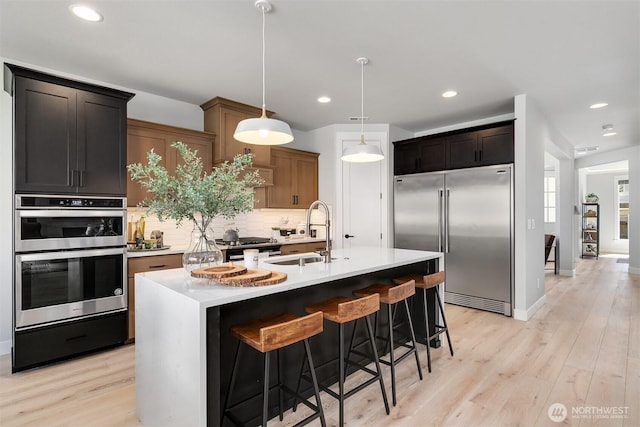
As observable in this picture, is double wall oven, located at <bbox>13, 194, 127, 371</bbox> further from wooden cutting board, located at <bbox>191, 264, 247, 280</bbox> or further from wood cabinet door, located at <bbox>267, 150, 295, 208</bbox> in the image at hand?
wood cabinet door, located at <bbox>267, 150, 295, 208</bbox>

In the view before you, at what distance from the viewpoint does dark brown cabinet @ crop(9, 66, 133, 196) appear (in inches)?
107

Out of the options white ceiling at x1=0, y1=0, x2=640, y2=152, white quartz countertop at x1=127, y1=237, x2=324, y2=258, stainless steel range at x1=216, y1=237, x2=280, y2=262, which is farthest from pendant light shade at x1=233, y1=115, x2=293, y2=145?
stainless steel range at x1=216, y1=237, x2=280, y2=262

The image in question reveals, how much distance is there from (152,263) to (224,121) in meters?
1.87

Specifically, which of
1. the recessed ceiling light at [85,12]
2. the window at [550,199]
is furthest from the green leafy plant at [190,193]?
the window at [550,199]

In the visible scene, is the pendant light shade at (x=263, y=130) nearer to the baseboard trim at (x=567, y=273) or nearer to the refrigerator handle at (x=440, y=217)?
the refrigerator handle at (x=440, y=217)

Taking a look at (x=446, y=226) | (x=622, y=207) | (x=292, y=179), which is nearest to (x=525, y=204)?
(x=446, y=226)

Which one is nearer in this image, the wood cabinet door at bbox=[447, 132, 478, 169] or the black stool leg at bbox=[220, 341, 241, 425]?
the black stool leg at bbox=[220, 341, 241, 425]

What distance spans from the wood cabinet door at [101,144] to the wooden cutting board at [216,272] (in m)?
1.84

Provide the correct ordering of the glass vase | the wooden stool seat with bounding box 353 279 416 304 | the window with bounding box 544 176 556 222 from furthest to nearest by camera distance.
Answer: the window with bounding box 544 176 556 222 → the wooden stool seat with bounding box 353 279 416 304 → the glass vase

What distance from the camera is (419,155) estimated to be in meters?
5.06

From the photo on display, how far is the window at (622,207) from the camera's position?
9.94 metres

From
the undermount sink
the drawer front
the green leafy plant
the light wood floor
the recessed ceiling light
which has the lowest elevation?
the light wood floor

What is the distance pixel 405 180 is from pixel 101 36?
13.3 feet

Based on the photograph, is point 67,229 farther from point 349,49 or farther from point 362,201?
point 362,201
